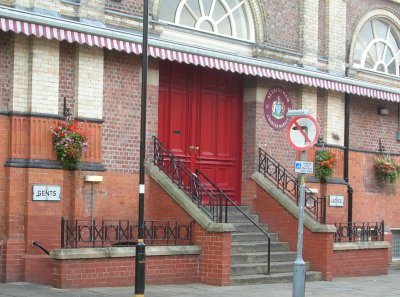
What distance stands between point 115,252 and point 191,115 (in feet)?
16.0

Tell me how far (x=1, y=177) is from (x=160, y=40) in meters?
4.20

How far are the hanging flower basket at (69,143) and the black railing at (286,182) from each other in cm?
526

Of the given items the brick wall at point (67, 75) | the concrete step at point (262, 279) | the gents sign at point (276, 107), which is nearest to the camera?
the brick wall at point (67, 75)

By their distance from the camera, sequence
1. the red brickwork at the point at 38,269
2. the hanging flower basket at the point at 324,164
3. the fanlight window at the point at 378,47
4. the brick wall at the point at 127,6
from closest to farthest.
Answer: the red brickwork at the point at 38,269 < the brick wall at the point at 127,6 < the hanging flower basket at the point at 324,164 < the fanlight window at the point at 378,47

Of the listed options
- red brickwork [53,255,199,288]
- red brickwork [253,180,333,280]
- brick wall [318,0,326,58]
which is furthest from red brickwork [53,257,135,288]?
brick wall [318,0,326,58]

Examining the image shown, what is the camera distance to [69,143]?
1398 centimetres

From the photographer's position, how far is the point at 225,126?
1803 cm

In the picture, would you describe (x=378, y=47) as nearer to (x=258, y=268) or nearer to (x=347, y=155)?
(x=347, y=155)

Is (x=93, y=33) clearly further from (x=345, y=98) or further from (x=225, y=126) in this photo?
(x=345, y=98)

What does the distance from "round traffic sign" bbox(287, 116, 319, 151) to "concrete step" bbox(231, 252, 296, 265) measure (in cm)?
374

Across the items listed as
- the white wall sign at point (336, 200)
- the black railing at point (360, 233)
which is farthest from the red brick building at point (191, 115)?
the black railing at point (360, 233)

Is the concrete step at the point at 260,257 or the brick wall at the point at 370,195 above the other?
the brick wall at the point at 370,195

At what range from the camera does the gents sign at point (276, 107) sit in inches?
724

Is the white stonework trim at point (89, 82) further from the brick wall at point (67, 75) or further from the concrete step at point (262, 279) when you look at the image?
the concrete step at point (262, 279)
